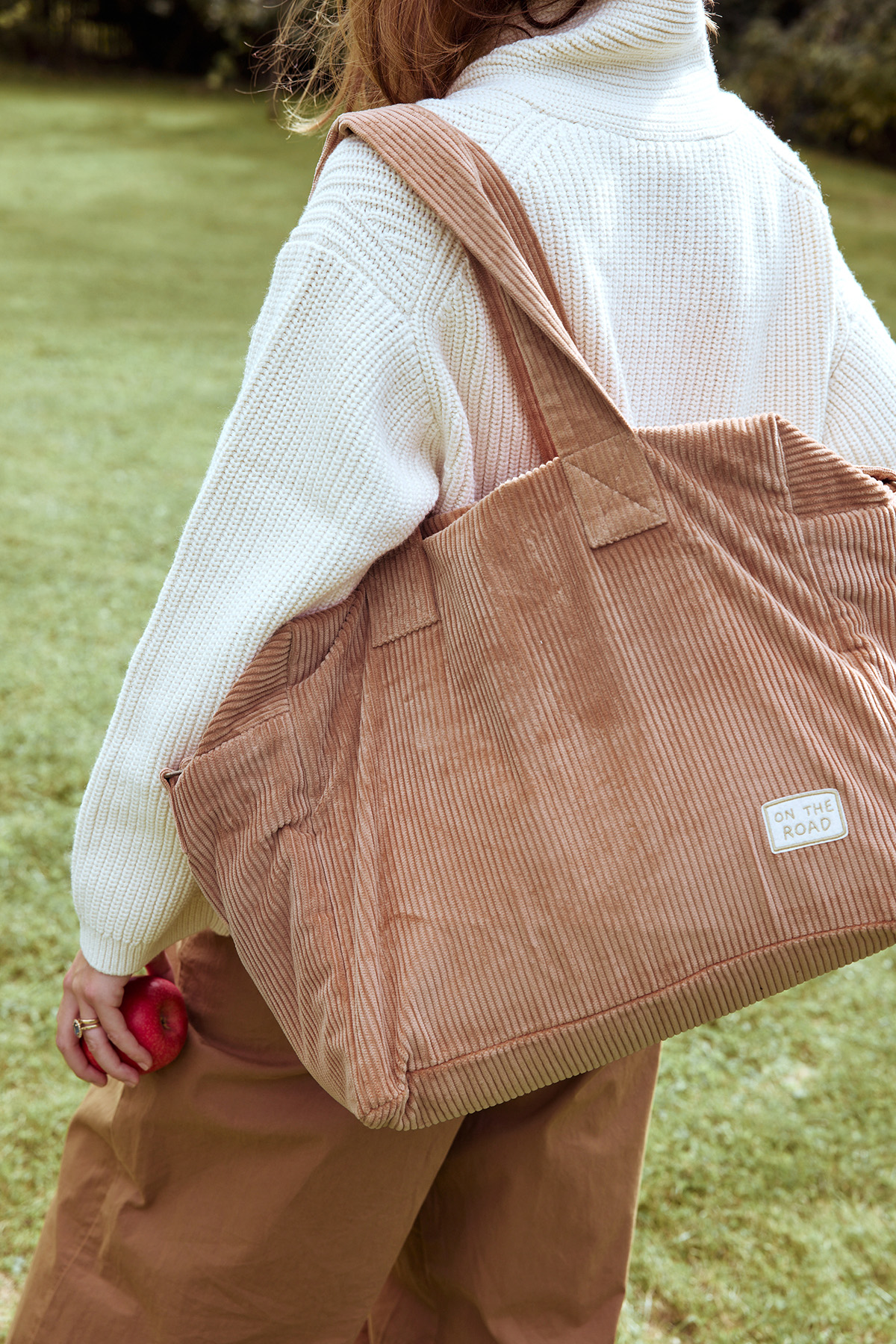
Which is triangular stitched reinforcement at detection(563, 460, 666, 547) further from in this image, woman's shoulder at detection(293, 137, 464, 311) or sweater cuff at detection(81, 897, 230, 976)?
sweater cuff at detection(81, 897, 230, 976)

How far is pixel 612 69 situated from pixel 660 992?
30.5 inches

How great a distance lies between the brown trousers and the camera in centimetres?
125

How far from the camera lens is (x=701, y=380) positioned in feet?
3.59

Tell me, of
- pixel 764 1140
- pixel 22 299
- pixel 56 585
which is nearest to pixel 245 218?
pixel 22 299

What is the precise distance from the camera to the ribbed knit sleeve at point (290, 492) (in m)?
0.94

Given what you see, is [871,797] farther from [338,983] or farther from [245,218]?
[245,218]

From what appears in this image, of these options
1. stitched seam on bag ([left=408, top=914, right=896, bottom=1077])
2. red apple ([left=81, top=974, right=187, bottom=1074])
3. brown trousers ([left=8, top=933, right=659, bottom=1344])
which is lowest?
brown trousers ([left=8, top=933, right=659, bottom=1344])

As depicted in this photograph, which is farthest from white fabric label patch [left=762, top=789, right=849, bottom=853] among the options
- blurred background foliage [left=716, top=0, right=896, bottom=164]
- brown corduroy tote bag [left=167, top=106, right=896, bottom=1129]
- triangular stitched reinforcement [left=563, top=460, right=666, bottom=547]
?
blurred background foliage [left=716, top=0, right=896, bottom=164]

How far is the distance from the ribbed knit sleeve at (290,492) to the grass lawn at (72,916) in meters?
1.34

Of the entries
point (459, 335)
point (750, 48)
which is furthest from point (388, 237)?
point (750, 48)

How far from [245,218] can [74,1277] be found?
9.83 m

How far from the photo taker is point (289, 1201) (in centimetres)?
125

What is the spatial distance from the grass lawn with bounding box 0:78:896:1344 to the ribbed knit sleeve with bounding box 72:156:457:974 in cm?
134

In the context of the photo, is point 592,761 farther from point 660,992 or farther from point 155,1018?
point 155,1018
